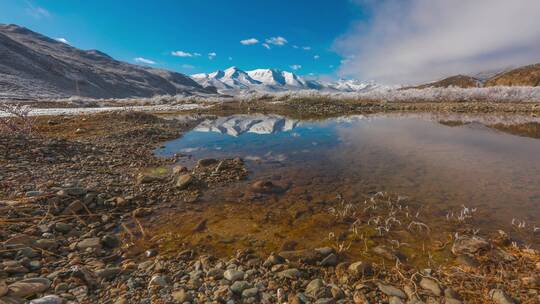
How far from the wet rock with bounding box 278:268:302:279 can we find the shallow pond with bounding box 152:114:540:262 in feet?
3.95

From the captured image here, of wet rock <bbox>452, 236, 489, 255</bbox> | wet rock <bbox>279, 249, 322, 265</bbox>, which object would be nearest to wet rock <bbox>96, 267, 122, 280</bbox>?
wet rock <bbox>279, 249, 322, 265</bbox>

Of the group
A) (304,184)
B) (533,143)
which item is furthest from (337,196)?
(533,143)

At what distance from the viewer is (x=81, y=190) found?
7930 mm

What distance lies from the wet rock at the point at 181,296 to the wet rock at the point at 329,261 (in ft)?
8.82

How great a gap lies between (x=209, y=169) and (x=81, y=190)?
4867mm

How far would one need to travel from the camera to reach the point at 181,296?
4.36 metres

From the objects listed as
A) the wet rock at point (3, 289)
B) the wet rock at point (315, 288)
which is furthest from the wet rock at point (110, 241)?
the wet rock at point (315, 288)

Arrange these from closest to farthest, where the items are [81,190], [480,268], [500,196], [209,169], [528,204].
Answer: [480,268] < [81,190] < [528,204] < [500,196] < [209,169]

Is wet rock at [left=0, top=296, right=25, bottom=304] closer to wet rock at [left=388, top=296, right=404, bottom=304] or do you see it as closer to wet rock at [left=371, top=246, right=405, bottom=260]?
wet rock at [left=388, top=296, right=404, bottom=304]

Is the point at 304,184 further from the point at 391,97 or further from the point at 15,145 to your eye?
the point at 391,97

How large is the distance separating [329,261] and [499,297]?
9.20 feet

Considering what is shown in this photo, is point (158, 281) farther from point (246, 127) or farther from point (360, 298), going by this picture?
point (246, 127)

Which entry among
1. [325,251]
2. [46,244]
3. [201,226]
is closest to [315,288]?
[325,251]

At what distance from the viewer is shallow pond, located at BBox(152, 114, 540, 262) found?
7387mm
